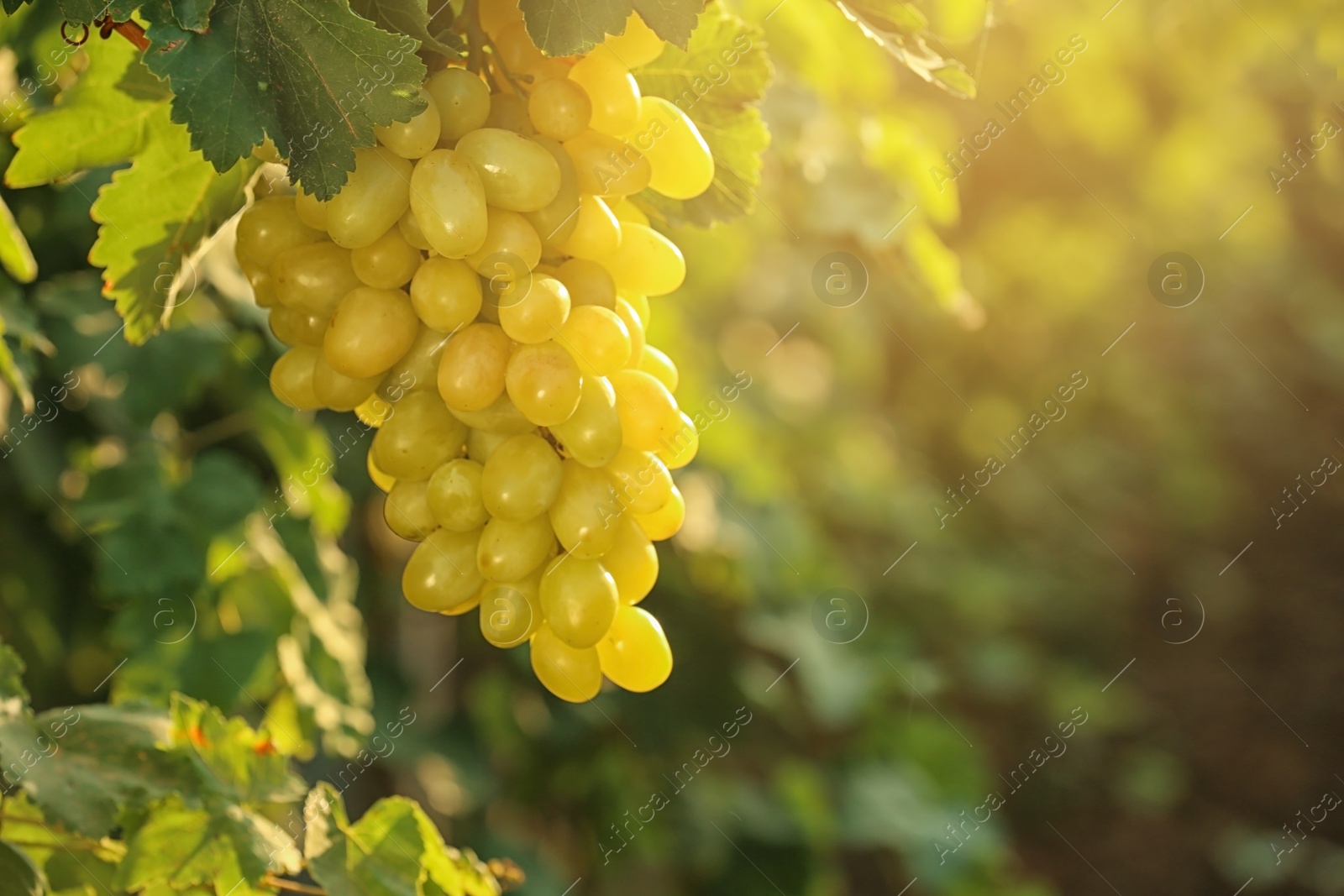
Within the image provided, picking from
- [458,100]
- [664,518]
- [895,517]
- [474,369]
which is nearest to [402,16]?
[458,100]

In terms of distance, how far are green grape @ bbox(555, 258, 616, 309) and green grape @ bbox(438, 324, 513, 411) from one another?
4 centimetres

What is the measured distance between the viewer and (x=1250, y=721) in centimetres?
344

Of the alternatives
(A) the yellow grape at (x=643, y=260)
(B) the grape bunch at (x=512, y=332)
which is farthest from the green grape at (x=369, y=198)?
(A) the yellow grape at (x=643, y=260)

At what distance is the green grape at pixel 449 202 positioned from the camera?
1.48 ft

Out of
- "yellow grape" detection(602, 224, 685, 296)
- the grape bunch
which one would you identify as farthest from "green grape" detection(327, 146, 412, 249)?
"yellow grape" detection(602, 224, 685, 296)

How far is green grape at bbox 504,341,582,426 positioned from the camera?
465 millimetres

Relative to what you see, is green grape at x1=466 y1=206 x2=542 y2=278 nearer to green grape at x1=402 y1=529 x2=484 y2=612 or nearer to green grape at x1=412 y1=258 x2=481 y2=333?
green grape at x1=412 y1=258 x2=481 y2=333

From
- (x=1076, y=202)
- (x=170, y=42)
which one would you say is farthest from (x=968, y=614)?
(x=170, y=42)

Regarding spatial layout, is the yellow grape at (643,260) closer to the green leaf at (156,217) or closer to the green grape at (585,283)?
the green grape at (585,283)

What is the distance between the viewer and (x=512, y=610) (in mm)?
500

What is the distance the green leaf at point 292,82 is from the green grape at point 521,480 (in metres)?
0.14

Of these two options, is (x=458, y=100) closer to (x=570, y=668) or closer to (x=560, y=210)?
(x=560, y=210)

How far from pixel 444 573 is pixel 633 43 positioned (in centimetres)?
26

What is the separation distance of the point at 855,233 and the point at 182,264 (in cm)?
76
